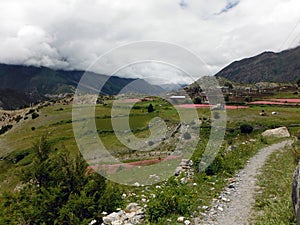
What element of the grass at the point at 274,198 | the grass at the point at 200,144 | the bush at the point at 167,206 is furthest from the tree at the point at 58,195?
the grass at the point at 274,198

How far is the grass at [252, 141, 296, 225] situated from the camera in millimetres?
7324

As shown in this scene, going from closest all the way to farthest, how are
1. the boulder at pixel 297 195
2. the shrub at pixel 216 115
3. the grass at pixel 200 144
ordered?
the boulder at pixel 297 195
the grass at pixel 200 144
the shrub at pixel 216 115

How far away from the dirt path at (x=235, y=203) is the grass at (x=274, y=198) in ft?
0.94

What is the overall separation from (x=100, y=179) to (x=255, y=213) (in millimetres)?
6830

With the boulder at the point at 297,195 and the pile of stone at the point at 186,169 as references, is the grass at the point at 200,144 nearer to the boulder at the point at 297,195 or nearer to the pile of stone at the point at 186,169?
→ the pile of stone at the point at 186,169

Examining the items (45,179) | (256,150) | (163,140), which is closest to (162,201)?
(45,179)

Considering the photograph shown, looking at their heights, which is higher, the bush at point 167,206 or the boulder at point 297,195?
the boulder at point 297,195

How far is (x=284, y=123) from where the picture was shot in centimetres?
4112

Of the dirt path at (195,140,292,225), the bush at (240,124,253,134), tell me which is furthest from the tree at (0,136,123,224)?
the bush at (240,124,253,134)

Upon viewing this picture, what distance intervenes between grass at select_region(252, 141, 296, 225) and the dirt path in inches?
11.3

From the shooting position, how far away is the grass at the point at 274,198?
7.32m

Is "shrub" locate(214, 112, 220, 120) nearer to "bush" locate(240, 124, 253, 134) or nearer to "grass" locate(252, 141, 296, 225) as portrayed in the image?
"bush" locate(240, 124, 253, 134)

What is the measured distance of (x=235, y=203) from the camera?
31.4 ft

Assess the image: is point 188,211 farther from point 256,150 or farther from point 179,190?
point 256,150
